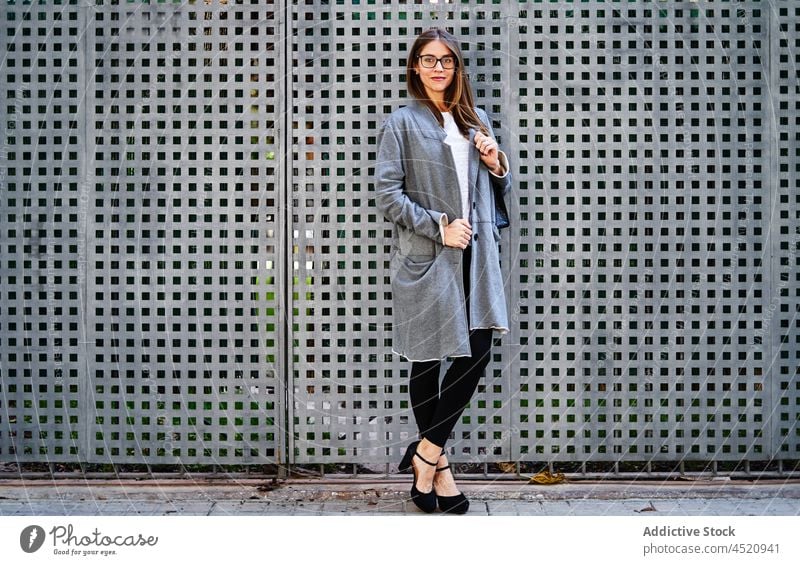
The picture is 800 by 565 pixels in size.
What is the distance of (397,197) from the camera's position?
15.3ft

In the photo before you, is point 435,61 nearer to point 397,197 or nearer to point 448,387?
point 397,197

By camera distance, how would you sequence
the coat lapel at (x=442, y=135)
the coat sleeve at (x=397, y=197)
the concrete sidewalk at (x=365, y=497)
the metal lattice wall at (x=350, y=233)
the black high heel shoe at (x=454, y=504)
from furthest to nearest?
the metal lattice wall at (x=350, y=233) < the concrete sidewalk at (x=365, y=497) < the black high heel shoe at (x=454, y=504) < the coat lapel at (x=442, y=135) < the coat sleeve at (x=397, y=197)

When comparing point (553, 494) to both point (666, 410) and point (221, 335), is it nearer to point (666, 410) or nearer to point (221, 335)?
point (666, 410)

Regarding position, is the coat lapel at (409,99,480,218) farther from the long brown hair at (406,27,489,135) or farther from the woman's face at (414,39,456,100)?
the woman's face at (414,39,456,100)

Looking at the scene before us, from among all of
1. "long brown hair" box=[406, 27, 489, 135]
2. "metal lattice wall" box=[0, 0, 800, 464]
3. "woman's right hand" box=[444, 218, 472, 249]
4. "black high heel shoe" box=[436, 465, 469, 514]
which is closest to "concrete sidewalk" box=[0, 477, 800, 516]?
"black high heel shoe" box=[436, 465, 469, 514]

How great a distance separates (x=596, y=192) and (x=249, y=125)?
2.14m

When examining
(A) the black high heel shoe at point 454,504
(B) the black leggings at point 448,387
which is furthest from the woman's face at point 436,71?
(A) the black high heel shoe at point 454,504

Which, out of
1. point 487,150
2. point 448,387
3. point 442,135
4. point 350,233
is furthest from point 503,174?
point 448,387

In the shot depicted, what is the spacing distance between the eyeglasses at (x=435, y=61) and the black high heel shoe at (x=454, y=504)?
2.34 m

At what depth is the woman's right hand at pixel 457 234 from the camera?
461cm

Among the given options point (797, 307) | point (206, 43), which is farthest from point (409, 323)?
point (797, 307)
